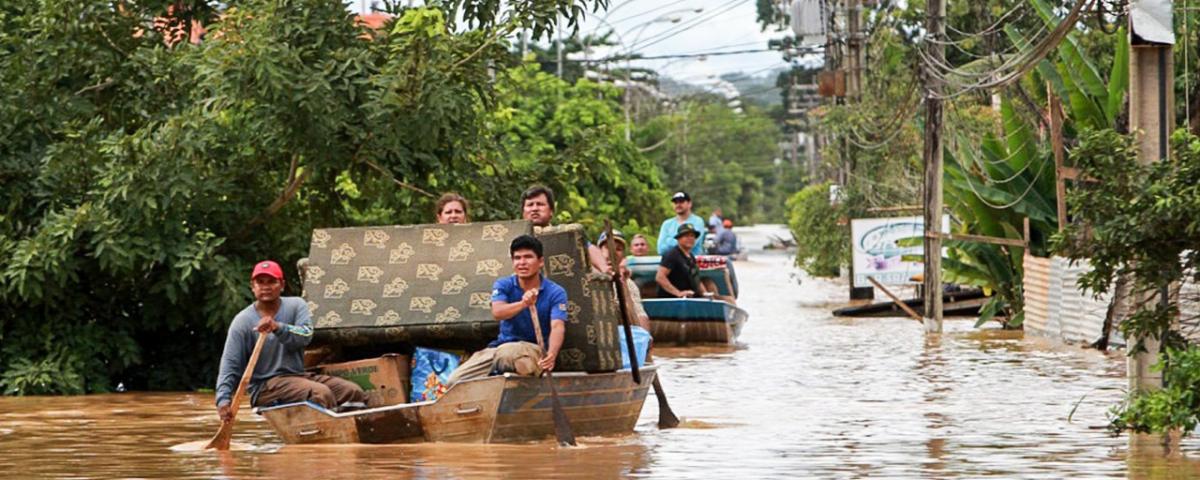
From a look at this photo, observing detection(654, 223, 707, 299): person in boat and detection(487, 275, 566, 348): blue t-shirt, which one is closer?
detection(487, 275, 566, 348): blue t-shirt

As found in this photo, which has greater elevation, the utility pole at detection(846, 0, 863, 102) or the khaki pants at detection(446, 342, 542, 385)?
the utility pole at detection(846, 0, 863, 102)

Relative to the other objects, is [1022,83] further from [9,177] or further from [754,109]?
[754,109]

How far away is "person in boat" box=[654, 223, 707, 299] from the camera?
87.2ft

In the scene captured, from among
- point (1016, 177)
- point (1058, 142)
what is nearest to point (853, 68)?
point (1016, 177)

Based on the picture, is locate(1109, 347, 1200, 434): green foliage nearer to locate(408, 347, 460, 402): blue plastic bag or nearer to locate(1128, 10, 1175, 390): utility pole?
locate(1128, 10, 1175, 390): utility pole

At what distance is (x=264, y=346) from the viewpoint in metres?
13.9

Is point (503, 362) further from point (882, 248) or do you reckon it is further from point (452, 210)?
point (882, 248)

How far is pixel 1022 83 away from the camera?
31.0 meters

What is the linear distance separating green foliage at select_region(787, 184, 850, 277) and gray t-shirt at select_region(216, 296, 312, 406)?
28957 mm

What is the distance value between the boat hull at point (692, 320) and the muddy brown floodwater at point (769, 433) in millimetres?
994

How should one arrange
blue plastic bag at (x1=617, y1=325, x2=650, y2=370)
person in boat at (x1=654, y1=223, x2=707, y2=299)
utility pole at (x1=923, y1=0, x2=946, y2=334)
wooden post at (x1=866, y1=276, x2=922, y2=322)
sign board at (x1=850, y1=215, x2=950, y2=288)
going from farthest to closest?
sign board at (x1=850, y1=215, x2=950, y2=288)
wooden post at (x1=866, y1=276, x2=922, y2=322)
utility pole at (x1=923, y1=0, x2=946, y2=334)
person in boat at (x1=654, y1=223, x2=707, y2=299)
blue plastic bag at (x1=617, y1=325, x2=650, y2=370)

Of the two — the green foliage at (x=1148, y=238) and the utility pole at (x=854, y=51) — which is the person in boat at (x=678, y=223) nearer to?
the green foliage at (x=1148, y=238)

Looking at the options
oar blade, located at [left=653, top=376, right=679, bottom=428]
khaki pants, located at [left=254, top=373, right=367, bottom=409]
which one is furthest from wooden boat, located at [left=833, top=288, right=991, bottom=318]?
khaki pants, located at [left=254, top=373, right=367, bottom=409]

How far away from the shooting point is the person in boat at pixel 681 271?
26578mm
